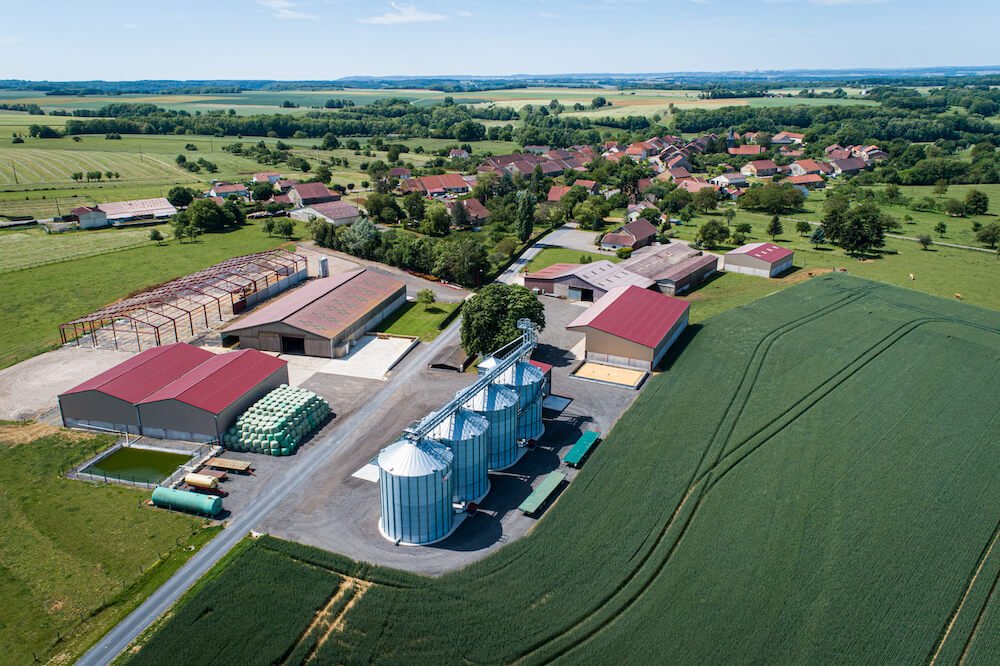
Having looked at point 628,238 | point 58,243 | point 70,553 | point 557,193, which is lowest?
point 70,553

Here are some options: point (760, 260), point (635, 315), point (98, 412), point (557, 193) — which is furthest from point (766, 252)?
point (98, 412)

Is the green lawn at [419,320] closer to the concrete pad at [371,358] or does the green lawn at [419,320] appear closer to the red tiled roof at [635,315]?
the concrete pad at [371,358]

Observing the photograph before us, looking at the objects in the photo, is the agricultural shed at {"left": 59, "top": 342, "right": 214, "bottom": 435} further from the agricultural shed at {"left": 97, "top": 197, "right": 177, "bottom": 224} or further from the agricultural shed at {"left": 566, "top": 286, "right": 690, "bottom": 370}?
the agricultural shed at {"left": 97, "top": 197, "right": 177, "bottom": 224}

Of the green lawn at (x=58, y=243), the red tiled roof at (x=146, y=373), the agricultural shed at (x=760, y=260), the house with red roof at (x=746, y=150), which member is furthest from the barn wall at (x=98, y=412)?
the house with red roof at (x=746, y=150)

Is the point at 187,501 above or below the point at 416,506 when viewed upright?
below

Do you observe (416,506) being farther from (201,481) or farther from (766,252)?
(766,252)

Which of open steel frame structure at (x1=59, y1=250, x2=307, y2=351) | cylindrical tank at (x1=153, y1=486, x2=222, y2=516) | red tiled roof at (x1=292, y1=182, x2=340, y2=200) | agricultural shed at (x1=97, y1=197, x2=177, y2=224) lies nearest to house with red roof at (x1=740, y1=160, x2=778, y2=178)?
red tiled roof at (x1=292, y1=182, x2=340, y2=200)

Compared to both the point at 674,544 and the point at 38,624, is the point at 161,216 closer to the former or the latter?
the point at 38,624
